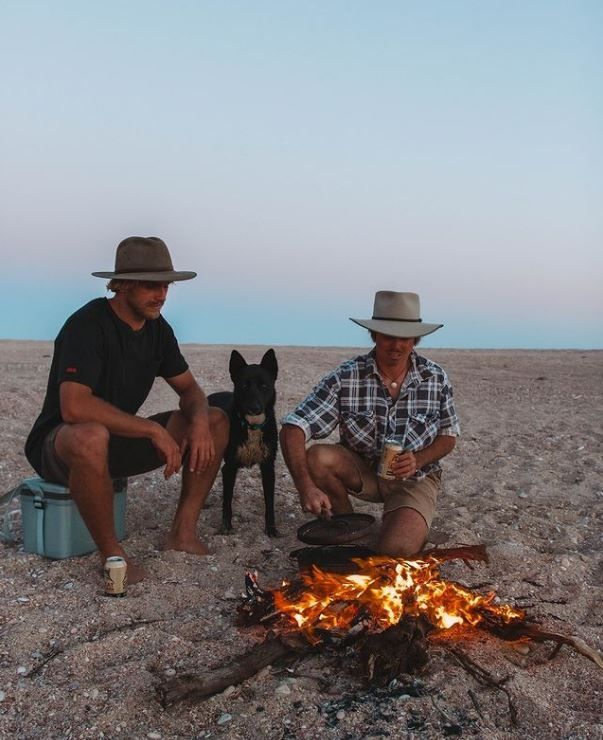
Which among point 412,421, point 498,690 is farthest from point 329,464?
point 498,690

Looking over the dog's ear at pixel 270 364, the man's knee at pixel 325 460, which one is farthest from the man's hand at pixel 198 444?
the dog's ear at pixel 270 364

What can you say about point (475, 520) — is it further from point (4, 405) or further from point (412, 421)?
point (4, 405)

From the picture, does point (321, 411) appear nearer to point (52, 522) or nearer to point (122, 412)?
point (122, 412)

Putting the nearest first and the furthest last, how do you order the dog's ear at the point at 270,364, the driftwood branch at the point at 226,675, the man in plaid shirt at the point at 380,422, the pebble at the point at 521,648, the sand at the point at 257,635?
1. the sand at the point at 257,635
2. the driftwood branch at the point at 226,675
3. the pebble at the point at 521,648
4. the man in plaid shirt at the point at 380,422
5. the dog's ear at the point at 270,364

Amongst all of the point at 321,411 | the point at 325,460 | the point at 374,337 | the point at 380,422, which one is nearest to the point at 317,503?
the point at 325,460

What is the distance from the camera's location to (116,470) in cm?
460

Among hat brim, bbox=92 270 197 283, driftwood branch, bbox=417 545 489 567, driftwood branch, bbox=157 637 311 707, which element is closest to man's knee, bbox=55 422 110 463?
hat brim, bbox=92 270 197 283

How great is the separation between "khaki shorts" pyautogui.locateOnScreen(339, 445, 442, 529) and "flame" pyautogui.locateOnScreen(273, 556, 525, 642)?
31.7 inches

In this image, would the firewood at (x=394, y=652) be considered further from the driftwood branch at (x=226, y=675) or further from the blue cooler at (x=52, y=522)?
the blue cooler at (x=52, y=522)

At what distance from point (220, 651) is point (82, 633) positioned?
0.67 metres

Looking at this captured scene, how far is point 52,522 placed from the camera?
4383mm

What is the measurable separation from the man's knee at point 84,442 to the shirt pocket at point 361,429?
1.46m

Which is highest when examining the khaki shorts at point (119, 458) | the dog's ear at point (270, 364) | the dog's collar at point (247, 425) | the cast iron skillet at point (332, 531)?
the dog's ear at point (270, 364)

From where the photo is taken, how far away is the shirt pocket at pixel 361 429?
467cm
